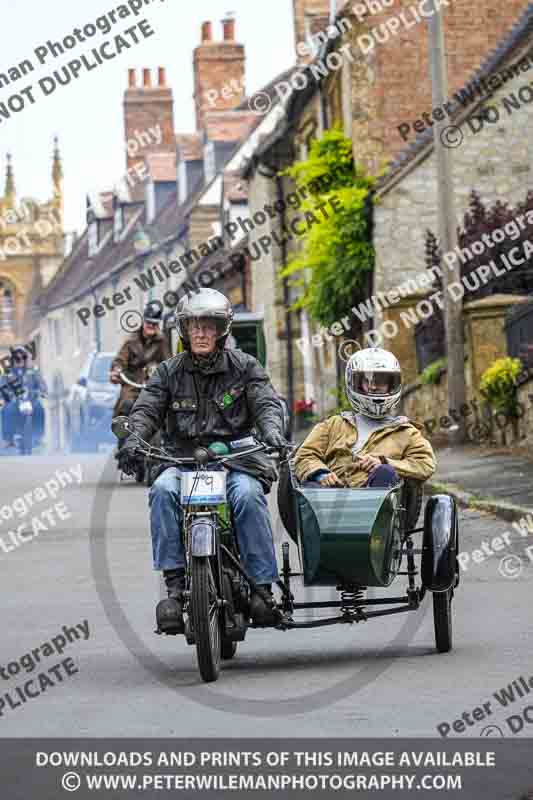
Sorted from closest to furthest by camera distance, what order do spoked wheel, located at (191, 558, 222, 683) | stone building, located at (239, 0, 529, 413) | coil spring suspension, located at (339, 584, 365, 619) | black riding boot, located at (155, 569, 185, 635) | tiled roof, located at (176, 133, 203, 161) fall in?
spoked wheel, located at (191, 558, 222, 683) < black riding boot, located at (155, 569, 185, 635) < coil spring suspension, located at (339, 584, 365, 619) < stone building, located at (239, 0, 529, 413) < tiled roof, located at (176, 133, 203, 161)

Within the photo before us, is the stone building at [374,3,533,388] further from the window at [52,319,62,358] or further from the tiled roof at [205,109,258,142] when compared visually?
the window at [52,319,62,358]

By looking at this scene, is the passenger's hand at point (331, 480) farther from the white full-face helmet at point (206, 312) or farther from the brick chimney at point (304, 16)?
the brick chimney at point (304, 16)

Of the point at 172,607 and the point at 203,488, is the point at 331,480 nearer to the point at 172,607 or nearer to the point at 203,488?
the point at 203,488

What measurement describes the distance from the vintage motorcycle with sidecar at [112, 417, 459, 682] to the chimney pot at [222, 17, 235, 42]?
5613 centimetres

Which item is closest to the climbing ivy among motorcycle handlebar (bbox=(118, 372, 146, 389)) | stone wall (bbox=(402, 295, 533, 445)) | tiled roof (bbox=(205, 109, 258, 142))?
stone wall (bbox=(402, 295, 533, 445))

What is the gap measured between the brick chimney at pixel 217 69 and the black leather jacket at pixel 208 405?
5540cm

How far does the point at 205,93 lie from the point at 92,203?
20.2 meters

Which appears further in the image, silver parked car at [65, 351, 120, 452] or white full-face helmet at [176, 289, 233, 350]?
silver parked car at [65, 351, 120, 452]

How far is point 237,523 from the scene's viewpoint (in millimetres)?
7922

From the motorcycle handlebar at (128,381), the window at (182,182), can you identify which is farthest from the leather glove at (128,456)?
the window at (182,182)

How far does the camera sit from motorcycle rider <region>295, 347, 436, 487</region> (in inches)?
331

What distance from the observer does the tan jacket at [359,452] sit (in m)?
8.41
